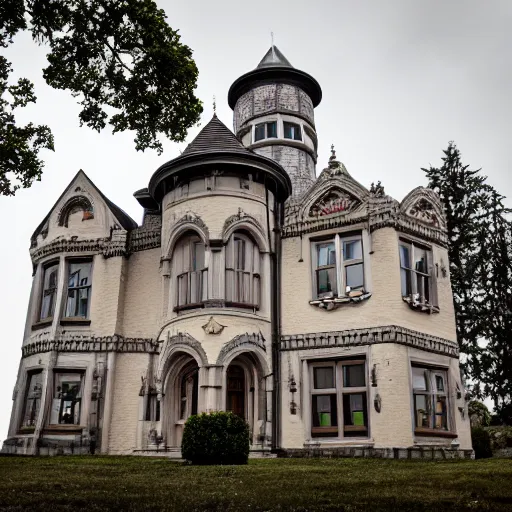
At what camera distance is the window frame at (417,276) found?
1958 cm

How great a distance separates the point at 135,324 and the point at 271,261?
523cm

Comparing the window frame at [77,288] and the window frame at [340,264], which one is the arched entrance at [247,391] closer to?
the window frame at [340,264]

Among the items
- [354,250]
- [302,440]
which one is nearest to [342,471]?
[302,440]

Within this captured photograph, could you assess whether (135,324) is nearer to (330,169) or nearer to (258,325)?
(258,325)

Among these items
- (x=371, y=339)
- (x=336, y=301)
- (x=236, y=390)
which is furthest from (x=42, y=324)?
(x=371, y=339)

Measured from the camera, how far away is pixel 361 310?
19.4 metres

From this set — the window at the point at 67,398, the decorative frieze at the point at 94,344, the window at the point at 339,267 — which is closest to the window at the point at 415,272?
the window at the point at 339,267

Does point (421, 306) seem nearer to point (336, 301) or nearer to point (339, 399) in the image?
point (336, 301)

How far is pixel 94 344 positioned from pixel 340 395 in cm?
843

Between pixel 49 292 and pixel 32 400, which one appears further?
pixel 49 292

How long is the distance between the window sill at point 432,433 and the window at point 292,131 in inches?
540

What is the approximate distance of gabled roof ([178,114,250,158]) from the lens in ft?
69.4

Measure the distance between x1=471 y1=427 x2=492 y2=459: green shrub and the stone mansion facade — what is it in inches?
78.3

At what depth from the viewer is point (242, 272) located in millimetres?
20391
